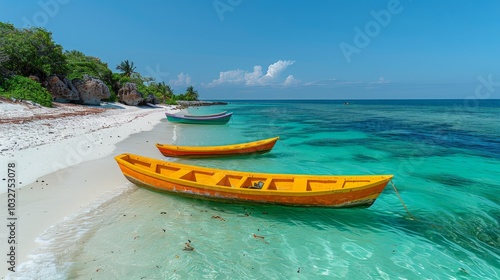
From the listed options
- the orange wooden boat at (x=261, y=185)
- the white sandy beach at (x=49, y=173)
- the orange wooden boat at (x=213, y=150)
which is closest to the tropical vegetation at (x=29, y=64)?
the white sandy beach at (x=49, y=173)

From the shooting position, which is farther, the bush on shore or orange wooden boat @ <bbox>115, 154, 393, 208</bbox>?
the bush on shore

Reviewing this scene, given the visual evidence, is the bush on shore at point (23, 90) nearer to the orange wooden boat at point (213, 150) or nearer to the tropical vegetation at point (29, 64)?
the tropical vegetation at point (29, 64)

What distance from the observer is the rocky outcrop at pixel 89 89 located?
36.0 metres

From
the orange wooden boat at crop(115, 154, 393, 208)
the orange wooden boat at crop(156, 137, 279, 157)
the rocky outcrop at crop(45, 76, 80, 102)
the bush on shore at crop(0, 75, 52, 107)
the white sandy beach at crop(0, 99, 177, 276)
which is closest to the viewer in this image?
the white sandy beach at crop(0, 99, 177, 276)

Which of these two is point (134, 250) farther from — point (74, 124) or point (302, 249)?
point (74, 124)

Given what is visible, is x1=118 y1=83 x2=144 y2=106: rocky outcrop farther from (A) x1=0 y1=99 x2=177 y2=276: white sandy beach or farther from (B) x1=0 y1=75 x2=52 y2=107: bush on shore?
(A) x1=0 y1=99 x2=177 y2=276: white sandy beach

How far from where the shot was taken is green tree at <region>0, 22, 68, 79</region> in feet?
88.8

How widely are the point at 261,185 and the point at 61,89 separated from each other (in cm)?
3392

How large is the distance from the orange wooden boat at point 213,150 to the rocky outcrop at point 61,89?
87.5 feet

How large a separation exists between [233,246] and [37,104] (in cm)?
2659

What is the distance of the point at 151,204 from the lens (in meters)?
7.78

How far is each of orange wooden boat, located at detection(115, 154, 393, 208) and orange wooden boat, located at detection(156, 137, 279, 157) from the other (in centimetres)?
362

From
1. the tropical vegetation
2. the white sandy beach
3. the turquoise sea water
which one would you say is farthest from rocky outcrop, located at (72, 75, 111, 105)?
the turquoise sea water

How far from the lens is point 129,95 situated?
152 feet
